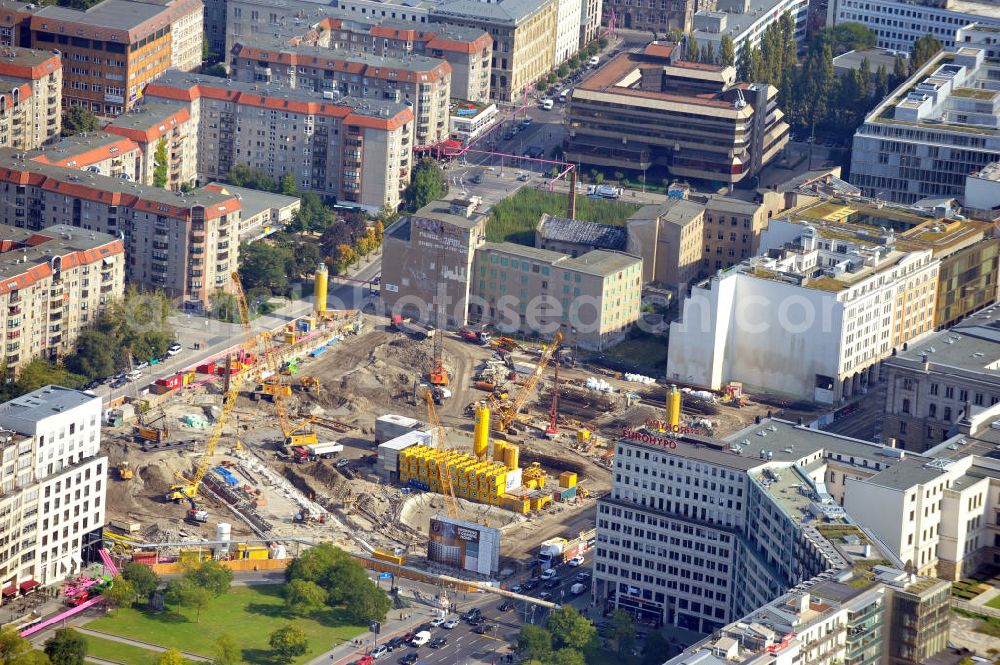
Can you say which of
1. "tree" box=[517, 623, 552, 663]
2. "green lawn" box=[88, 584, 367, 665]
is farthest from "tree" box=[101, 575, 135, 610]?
"tree" box=[517, 623, 552, 663]

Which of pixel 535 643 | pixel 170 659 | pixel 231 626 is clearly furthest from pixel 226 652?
pixel 535 643

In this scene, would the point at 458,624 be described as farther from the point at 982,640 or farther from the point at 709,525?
the point at 982,640

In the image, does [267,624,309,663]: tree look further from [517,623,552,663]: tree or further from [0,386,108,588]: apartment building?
[0,386,108,588]: apartment building

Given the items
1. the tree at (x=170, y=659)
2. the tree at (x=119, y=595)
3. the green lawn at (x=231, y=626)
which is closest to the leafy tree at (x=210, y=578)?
the green lawn at (x=231, y=626)

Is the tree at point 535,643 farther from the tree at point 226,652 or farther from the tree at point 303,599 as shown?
the tree at point 226,652

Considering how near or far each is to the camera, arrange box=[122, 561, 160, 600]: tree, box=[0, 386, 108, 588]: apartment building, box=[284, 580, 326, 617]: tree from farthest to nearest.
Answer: box=[284, 580, 326, 617]: tree, box=[122, 561, 160, 600]: tree, box=[0, 386, 108, 588]: apartment building
